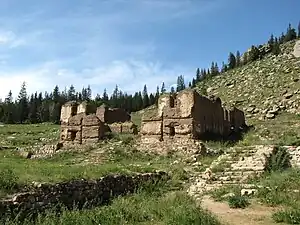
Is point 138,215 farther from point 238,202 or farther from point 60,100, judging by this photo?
point 60,100

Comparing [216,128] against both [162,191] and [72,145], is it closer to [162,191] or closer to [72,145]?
[72,145]

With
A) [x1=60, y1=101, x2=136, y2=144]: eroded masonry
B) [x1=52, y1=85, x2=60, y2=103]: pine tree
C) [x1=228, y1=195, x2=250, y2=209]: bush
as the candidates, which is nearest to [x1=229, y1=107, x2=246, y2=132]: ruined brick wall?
[x1=60, y1=101, x2=136, y2=144]: eroded masonry

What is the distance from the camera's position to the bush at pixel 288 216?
10.6 meters

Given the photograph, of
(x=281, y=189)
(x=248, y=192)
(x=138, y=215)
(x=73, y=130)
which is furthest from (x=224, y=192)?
(x=73, y=130)

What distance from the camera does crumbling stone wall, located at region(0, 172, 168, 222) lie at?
10.4 metres

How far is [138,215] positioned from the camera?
1127cm

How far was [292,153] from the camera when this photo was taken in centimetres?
1962

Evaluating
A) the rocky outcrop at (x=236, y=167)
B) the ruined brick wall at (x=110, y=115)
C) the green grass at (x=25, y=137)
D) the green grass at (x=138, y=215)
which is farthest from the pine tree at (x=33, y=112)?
the green grass at (x=138, y=215)

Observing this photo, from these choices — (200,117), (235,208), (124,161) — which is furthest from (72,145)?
(235,208)

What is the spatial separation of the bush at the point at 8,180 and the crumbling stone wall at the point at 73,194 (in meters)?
0.43

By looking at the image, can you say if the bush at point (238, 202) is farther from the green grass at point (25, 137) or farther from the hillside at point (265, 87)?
Answer: the hillside at point (265, 87)

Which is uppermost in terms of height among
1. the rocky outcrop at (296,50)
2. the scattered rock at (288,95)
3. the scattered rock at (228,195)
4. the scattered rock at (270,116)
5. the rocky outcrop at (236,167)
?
the rocky outcrop at (296,50)

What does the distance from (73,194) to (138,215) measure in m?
2.53

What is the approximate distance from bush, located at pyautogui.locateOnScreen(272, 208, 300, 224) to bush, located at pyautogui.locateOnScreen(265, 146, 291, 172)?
266 inches
